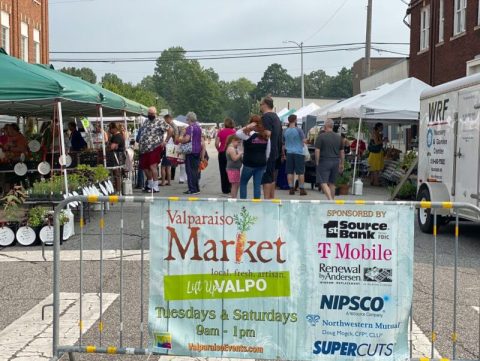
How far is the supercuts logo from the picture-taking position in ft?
13.6

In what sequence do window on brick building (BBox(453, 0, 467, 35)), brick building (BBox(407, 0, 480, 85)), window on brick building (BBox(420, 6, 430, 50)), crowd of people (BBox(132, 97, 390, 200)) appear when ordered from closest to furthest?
crowd of people (BBox(132, 97, 390, 200)), brick building (BBox(407, 0, 480, 85)), window on brick building (BBox(453, 0, 467, 35)), window on brick building (BBox(420, 6, 430, 50))

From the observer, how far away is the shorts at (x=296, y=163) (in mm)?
15195

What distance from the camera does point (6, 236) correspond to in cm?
912

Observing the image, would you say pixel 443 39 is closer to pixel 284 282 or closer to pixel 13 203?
pixel 13 203

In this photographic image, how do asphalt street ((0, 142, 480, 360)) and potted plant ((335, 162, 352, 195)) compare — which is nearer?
asphalt street ((0, 142, 480, 360))

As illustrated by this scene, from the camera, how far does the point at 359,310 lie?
4.13m

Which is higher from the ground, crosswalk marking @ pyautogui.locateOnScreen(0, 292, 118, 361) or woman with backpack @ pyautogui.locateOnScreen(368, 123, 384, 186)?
woman with backpack @ pyautogui.locateOnScreen(368, 123, 384, 186)

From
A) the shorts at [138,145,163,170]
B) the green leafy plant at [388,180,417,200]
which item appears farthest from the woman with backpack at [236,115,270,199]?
the green leafy plant at [388,180,417,200]

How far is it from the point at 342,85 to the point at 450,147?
160 m

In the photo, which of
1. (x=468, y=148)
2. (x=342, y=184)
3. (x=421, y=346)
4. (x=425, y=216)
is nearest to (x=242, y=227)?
(x=421, y=346)

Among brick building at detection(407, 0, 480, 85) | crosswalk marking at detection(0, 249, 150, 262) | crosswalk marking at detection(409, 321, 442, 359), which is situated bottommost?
crosswalk marking at detection(409, 321, 442, 359)

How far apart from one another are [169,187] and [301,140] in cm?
450

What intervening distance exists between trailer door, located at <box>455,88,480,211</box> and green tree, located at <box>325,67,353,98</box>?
15583 cm

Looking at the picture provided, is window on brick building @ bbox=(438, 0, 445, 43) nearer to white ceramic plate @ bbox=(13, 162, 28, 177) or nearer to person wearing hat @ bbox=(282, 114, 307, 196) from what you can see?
person wearing hat @ bbox=(282, 114, 307, 196)
